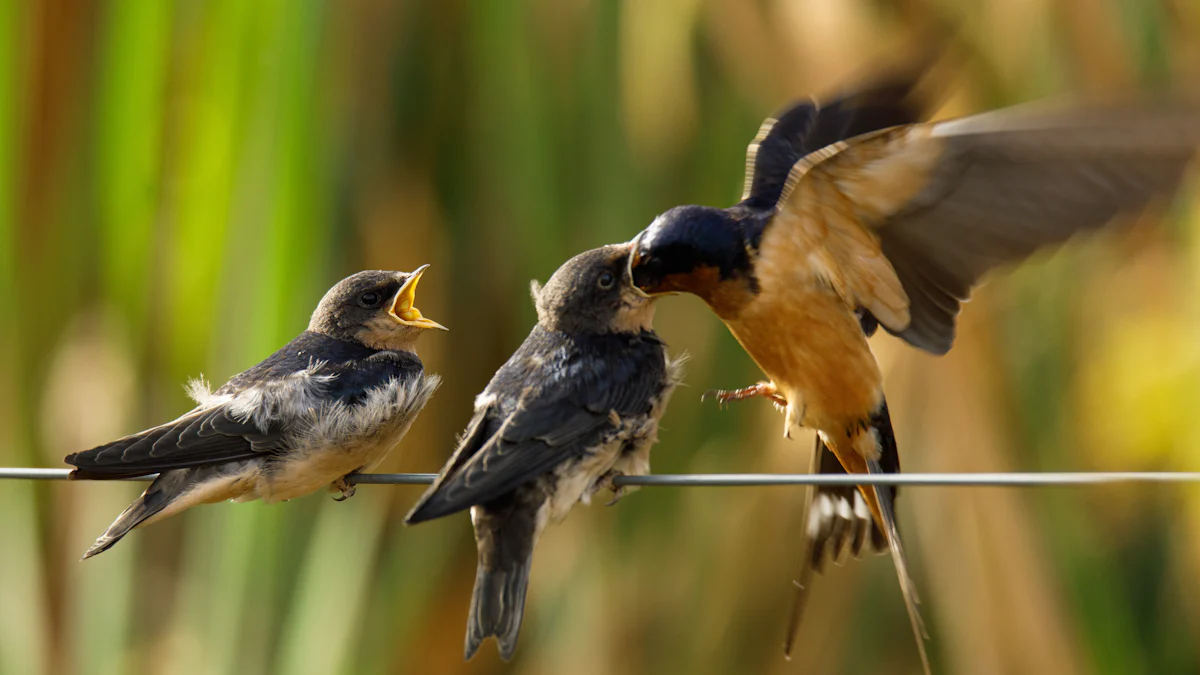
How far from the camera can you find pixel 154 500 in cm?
250

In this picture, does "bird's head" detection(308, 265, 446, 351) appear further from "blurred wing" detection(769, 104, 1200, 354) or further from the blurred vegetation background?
"blurred wing" detection(769, 104, 1200, 354)

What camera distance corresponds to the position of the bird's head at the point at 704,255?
2.59 meters

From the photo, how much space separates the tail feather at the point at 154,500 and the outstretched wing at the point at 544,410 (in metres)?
0.58

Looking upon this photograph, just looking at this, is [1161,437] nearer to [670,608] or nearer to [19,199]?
[670,608]

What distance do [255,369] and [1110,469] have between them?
219cm

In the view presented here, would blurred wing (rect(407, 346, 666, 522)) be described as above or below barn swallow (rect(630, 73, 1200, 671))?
below

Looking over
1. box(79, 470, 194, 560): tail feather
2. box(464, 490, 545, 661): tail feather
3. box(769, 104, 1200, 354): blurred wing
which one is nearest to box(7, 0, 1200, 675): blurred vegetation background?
box(769, 104, 1200, 354): blurred wing

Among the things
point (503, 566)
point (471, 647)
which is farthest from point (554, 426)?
point (471, 647)

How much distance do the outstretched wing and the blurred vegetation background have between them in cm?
101

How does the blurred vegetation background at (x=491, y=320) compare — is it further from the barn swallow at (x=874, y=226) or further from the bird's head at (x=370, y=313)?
the barn swallow at (x=874, y=226)

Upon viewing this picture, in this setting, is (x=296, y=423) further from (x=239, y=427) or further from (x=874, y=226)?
(x=874, y=226)

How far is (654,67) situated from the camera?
4.12 metres

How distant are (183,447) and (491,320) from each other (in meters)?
1.98

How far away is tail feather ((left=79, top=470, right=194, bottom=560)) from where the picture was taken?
241cm
